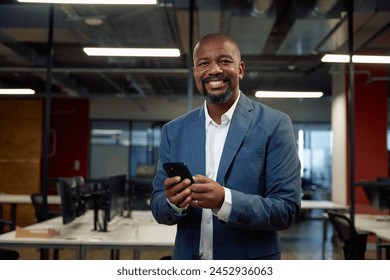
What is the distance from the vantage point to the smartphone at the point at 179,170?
1.12m

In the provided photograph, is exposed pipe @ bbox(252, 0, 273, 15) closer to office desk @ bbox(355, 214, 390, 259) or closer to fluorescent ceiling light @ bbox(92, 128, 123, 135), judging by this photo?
office desk @ bbox(355, 214, 390, 259)

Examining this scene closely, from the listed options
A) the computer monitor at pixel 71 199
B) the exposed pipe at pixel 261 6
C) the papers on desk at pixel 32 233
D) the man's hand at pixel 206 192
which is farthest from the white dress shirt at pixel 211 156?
the exposed pipe at pixel 261 6

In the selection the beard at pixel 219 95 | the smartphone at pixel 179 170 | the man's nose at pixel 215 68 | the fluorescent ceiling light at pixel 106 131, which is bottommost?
the smartphone at pixel 179 170

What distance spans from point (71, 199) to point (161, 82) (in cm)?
707

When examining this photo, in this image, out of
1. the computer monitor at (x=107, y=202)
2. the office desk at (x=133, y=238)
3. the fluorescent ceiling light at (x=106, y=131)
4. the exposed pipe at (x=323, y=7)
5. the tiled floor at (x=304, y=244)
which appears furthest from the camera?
the fluorescent ceiling light at (x=106, y=131)

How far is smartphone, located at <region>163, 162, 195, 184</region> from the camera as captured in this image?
3.69 ft

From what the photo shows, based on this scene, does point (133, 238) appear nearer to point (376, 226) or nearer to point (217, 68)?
point (217, 68)

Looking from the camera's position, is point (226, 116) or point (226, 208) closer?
point (226, 208)

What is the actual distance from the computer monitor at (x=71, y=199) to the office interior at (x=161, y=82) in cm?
81

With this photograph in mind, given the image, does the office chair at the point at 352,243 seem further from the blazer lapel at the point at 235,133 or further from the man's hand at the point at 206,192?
the man's hand at the point at 206,192

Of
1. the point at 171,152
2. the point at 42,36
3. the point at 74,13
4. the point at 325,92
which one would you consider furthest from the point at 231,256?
the point at 325,92

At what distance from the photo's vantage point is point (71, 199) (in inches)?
138

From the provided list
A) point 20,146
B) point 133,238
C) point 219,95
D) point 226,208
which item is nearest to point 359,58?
point 133,238

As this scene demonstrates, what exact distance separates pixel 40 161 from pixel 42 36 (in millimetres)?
4681
